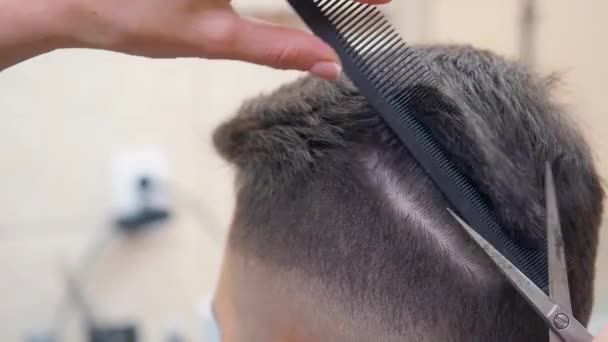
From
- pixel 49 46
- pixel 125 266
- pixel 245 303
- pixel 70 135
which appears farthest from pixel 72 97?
pixel 49 46

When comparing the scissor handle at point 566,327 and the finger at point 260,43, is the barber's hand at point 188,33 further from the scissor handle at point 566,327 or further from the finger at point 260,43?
the scissor handle at point 566,327

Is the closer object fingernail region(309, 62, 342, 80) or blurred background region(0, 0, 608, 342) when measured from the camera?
fingernail region(309, 62, 342, 80)

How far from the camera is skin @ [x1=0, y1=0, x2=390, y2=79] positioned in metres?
0.49

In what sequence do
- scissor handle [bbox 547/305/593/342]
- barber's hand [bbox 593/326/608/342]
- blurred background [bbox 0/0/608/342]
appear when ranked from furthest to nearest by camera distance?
blurred background [bbox 0/0/608/342] < scissor handle [bbox 547/305/593/342] < barber's hand [bbox 593/326/608/342]

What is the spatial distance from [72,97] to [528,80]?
36.0 inches

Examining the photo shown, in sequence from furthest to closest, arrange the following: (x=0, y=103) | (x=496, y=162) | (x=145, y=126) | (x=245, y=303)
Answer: (x=145, y=126) → (x=0, y=103) → (x=245, y=303) → (x=496, y=162)

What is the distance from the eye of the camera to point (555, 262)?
598 millimetres

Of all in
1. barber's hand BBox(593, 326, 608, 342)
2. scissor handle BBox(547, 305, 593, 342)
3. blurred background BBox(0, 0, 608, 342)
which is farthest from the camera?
blurred background BBox(0, 0, 608, 342)

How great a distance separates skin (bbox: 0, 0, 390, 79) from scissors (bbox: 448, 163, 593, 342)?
216mm

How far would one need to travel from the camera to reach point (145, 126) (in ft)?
4.72

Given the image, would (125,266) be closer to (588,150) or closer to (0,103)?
(0,103)

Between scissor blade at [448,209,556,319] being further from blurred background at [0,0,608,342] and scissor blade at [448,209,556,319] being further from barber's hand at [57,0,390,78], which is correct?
blurred background at [0,0,608,342]

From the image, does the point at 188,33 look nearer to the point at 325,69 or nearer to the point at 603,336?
the point at 325,69

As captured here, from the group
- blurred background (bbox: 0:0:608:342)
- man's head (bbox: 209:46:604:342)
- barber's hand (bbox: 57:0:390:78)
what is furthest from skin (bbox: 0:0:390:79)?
blurred background (bbox: 0:0:608:342)
